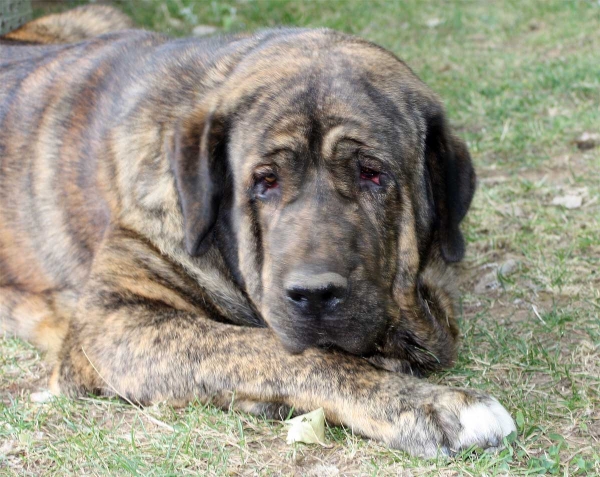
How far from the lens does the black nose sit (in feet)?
10.5

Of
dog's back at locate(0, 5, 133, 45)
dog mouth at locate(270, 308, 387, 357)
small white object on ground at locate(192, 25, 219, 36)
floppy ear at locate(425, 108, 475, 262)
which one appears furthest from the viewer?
small white object on ground at locate(192, 25, 219, 36)

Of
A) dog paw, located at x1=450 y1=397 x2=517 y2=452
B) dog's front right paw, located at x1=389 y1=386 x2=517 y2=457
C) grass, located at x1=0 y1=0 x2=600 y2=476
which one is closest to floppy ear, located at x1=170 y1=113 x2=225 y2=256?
grass, located at x1=0 y1=0 x2=600 y2=476

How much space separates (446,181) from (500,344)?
0.80m

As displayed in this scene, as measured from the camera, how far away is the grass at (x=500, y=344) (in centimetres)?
315

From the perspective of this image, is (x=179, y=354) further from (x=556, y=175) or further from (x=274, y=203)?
(x=556, y=175)

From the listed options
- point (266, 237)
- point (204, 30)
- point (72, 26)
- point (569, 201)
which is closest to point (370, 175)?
point (266, 237)

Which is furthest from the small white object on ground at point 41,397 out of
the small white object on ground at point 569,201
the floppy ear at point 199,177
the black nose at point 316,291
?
the small white object on ground at point 569,201

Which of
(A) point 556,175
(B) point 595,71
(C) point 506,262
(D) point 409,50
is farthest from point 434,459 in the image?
(D) point 409,50

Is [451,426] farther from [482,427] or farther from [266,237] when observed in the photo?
[266,237]

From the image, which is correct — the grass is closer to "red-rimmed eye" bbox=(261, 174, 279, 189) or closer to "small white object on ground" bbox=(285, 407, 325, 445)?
"small white object on ground" bbox=(285, 407, 325, 445)

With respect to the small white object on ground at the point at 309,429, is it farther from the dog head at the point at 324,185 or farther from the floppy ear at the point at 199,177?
the floppy ear at the point at 199,177

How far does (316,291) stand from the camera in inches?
126

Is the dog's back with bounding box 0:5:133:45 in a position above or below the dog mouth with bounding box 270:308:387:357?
above

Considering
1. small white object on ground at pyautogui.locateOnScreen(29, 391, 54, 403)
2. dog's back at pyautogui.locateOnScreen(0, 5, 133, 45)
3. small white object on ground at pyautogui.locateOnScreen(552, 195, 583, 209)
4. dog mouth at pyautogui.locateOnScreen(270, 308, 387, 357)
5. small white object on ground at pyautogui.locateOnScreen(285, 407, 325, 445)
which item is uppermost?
dog's back at pyautogui.locateOnScreen(0, 5, 133, 45)
